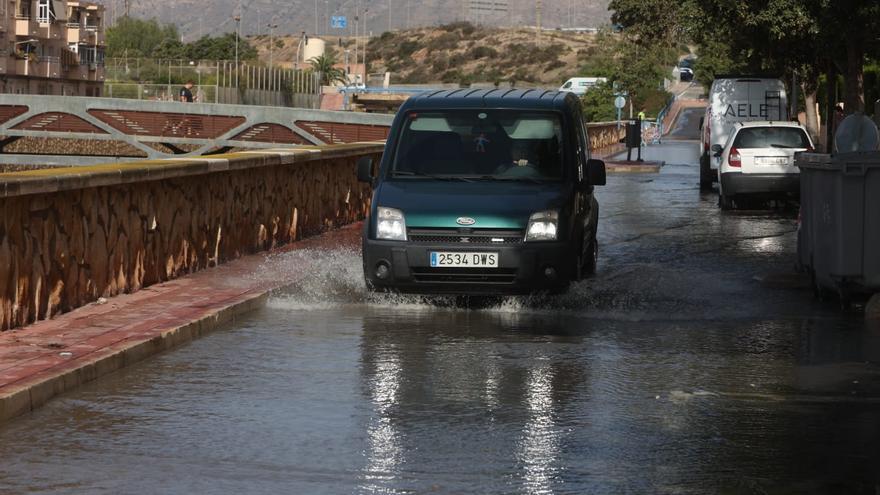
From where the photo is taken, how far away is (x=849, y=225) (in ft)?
42.5

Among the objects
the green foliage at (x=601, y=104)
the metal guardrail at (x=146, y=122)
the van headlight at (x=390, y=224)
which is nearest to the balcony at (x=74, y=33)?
the green foliage at (x=601, y=104)

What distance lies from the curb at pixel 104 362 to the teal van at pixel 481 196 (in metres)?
1.42

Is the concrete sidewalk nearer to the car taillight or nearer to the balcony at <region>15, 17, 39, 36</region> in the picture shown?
the car taillight

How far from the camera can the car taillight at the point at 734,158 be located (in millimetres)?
26953

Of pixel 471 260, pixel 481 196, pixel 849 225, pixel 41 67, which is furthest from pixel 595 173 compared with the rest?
pixel 41 67

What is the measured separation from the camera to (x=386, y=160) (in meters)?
13.6

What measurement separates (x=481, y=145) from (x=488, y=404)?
5.35 metres

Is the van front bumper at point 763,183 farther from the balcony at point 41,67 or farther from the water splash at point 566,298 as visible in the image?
the balcony at point 41,67

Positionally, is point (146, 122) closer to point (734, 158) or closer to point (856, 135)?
point (734, 158)

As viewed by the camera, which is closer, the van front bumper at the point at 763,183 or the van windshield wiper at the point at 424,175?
the van windshield wiper at the point at 424,175

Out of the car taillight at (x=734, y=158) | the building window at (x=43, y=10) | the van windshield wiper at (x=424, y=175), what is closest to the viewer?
the van windshield wiper at (x=424, y=175)

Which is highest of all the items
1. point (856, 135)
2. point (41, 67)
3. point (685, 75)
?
point (685, 75)

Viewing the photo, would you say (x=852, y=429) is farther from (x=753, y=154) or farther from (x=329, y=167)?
(x=753, y=154)

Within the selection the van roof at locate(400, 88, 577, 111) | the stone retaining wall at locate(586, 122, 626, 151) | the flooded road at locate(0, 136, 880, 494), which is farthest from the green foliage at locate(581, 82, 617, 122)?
the flooded road at locate(0, 136, 880, 494)
